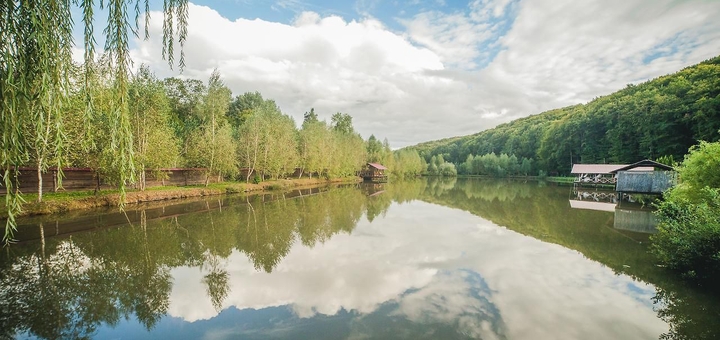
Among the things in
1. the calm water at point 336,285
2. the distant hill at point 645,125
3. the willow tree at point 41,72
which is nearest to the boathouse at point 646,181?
the calm water at point 336,285

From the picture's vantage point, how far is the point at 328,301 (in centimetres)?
725

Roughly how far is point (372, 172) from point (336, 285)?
65.1 m

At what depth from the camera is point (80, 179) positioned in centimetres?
2250

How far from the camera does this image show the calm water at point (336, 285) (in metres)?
6.03

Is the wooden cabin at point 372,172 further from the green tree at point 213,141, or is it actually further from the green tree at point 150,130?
the green tree at point 150,130

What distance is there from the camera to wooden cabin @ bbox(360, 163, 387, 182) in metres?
70.4

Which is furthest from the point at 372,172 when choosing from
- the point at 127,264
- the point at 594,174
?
the point at 127,264

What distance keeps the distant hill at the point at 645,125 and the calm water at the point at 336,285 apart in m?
38.4

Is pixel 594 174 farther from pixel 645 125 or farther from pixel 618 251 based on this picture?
pixel 618 251

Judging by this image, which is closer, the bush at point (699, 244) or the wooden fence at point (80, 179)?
the bush at point (699, 244)

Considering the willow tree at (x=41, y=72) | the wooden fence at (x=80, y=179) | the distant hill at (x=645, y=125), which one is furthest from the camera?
the distant hill at (x=645, y=125)

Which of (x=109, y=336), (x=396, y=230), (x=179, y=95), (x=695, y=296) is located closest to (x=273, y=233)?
(x=396, y=230)

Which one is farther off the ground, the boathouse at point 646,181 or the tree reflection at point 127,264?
the boathouse at point 646,181

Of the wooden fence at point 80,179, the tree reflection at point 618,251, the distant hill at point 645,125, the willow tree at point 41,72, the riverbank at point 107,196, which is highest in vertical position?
the distant hill at point 645,125
